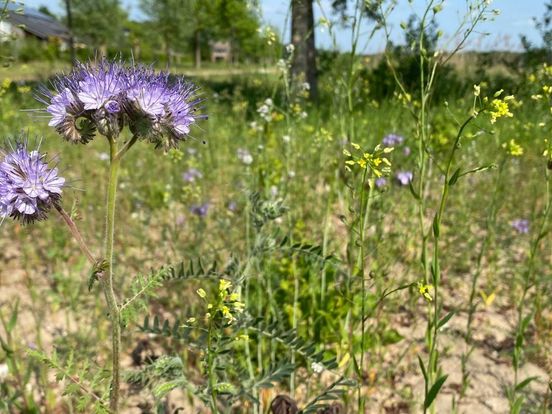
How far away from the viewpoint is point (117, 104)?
4.11 ft

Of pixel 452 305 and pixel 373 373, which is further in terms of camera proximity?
pixel 452 305

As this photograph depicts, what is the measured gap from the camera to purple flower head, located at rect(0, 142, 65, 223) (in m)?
1.26

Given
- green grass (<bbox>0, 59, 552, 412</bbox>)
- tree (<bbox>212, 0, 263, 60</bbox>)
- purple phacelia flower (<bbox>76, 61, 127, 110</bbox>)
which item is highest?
tree (<bbox>212, 0, 263, 60</bbox>)

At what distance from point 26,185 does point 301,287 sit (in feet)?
5.85

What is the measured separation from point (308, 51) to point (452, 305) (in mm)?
7103

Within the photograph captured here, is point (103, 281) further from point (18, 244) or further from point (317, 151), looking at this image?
point (317, 151)

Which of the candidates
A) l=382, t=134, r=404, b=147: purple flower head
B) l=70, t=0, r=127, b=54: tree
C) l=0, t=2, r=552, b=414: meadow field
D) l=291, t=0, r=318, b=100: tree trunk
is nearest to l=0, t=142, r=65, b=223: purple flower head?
l=0, t=2, r=552, b=414: meadow field

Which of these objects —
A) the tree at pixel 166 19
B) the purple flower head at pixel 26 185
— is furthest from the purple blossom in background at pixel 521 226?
the tree at pixel 166 19

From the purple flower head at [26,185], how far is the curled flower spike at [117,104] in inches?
4.3

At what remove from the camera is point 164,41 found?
39.4 meters

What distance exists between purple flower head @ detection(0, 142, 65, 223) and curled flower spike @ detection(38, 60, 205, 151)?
0.36ft

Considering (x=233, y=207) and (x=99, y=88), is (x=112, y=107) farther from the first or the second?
(x=233, y=207)

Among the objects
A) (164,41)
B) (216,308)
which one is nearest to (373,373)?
(216,308)

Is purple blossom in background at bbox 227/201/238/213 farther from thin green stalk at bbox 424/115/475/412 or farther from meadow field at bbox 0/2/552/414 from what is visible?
thin green stalk at bbox 424/115/475/412
